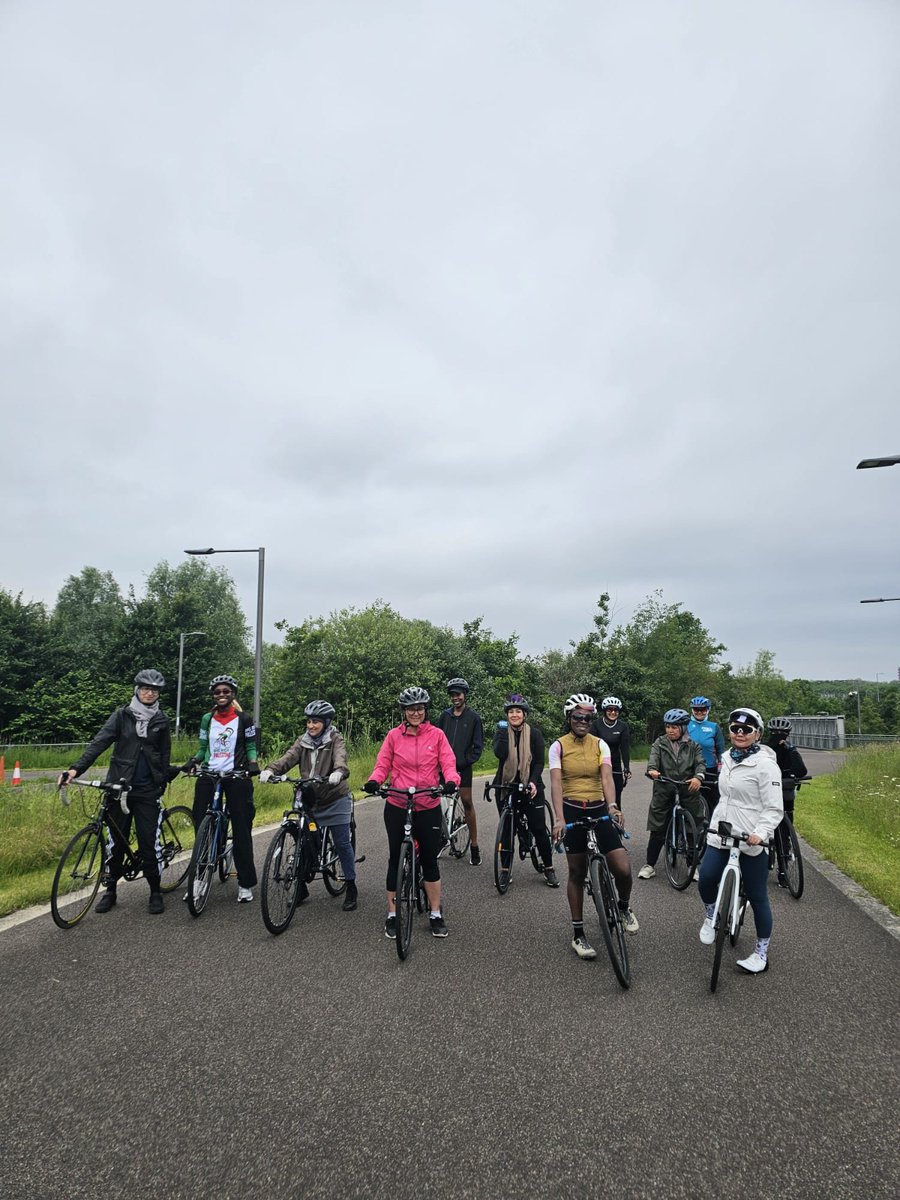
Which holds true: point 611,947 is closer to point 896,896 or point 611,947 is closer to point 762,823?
point 762,823

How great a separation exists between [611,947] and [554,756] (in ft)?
4.94

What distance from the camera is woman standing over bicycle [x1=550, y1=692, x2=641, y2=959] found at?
18.4ft

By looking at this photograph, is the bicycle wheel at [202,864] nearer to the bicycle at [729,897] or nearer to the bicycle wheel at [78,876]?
the bicycle wheel at [78,876]

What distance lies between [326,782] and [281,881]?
967 millimetres

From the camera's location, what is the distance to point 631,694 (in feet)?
156

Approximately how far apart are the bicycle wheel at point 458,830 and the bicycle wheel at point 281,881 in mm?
3211

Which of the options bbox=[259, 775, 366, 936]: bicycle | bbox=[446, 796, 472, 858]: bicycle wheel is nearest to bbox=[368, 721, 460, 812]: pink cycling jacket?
bbox=[259, 775, 366, 936]: bicycle

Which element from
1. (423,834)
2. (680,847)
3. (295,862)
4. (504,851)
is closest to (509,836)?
(504,851)

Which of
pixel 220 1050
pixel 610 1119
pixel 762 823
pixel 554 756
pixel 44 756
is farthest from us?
pixel 44 756

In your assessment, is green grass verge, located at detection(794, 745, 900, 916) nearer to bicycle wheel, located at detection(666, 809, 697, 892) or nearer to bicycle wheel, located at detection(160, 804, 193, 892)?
bicycle wheel, located at detection(666, 809, 697, 892)

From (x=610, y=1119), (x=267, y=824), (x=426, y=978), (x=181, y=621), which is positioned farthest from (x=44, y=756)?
(x=610, y=1119)

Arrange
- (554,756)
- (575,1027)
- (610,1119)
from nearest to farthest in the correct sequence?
(610,1119) → (575,1027) → (554,756)

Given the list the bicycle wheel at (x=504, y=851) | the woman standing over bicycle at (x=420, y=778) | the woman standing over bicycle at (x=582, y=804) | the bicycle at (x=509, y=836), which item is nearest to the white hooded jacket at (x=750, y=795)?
the woman standing over bicycle at (x=582, y=804)

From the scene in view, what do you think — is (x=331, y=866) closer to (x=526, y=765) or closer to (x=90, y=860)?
(x=90, y=860)
